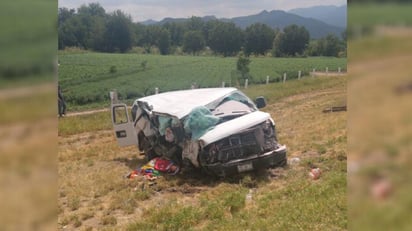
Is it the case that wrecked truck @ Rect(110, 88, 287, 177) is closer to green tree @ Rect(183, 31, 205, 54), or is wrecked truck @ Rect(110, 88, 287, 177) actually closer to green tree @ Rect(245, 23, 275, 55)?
green tree @ Rect(183, 31, 205, 54)

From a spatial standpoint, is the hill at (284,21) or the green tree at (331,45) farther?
the hill at (284,21)

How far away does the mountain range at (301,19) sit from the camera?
2436 millimetres

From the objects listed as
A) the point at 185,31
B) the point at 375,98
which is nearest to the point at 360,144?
the point at 375,98

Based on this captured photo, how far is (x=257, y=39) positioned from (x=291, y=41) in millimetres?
455

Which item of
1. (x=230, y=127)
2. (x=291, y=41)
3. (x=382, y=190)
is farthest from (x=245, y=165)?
(x=382, y=190)

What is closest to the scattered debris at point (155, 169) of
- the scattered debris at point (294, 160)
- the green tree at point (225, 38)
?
the scattered debris at point (294, 160)

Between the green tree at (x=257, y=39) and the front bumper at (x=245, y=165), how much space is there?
1.12 metres

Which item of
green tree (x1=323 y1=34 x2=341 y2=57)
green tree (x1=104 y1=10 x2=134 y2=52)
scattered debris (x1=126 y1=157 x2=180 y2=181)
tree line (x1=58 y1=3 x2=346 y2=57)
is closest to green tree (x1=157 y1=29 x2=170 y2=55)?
tree line (x1=58 y1=3 x2=346 y2=57)

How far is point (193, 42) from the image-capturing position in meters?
3.44

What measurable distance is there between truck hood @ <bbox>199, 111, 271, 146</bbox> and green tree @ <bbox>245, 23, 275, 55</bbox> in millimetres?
871

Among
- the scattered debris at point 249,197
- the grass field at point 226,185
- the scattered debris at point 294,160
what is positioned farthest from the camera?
the scattered debris at point 294,160

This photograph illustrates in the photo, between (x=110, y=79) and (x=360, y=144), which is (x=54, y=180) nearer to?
(x=360, y=144)

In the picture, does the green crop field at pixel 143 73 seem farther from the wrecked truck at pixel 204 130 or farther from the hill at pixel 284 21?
the hill at pixel 284 21

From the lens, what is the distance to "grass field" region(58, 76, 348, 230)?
307 cm
